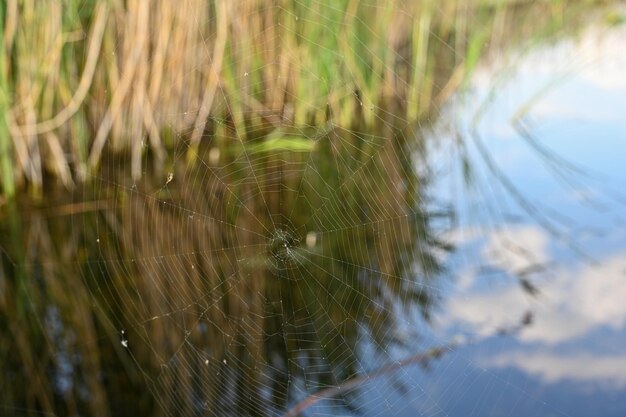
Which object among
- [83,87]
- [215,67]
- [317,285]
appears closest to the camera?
[317,285]

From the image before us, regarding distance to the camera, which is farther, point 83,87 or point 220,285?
point 83,87

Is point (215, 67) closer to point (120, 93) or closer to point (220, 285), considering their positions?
point (120, 93)

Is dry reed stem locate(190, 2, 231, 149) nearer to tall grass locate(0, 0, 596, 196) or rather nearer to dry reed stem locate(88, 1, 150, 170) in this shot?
tall grass locate(0, 0, 596, 196)

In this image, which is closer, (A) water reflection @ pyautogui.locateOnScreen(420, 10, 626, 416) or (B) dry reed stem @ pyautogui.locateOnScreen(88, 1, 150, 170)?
(A) water reflection @ pyautogui.locateOnScreen(420, 10, 626, 416)

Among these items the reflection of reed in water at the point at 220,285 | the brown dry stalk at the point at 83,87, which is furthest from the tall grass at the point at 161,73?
the reflection of reed in water at the point at 220,285

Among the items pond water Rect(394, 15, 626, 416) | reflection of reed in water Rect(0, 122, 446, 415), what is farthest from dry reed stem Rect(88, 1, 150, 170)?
pond water Rect(394, 15, 626, 416)

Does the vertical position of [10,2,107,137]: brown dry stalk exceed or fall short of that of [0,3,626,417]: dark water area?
it exceeds it

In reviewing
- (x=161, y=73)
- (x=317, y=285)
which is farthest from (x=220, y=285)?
(x=161, y=73)

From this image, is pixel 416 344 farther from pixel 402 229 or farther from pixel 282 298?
pixel 402 229
